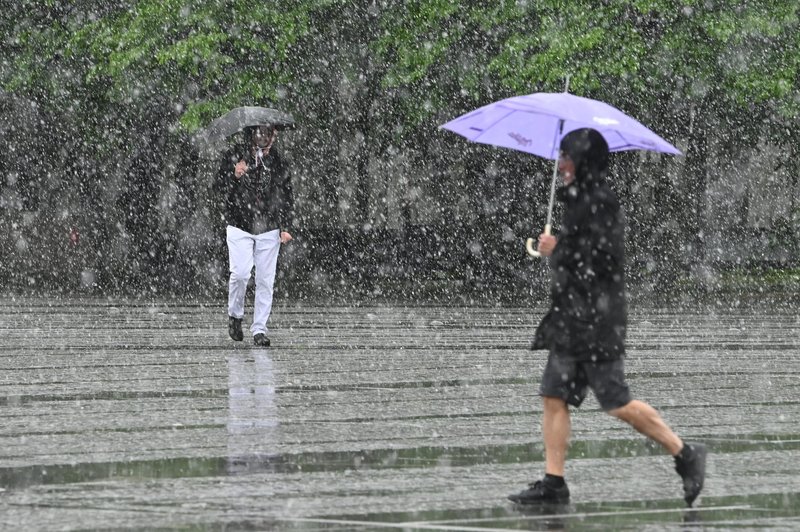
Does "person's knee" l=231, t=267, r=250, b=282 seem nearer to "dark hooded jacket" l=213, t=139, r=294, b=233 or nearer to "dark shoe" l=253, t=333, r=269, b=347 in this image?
"dark hooded jacket" l=213, t=139, r=294, b=233

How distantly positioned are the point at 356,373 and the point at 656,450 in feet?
15.2

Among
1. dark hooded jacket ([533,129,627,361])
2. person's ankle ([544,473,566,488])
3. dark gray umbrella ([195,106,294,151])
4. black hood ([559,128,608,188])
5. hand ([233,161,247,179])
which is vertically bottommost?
person's ankle ([544,473,566,488])

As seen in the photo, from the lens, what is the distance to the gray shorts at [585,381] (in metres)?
7.33

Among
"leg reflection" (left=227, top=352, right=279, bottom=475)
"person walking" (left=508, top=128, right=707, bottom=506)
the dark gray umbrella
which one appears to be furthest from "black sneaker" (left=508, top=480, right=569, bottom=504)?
the dark gray umbrella

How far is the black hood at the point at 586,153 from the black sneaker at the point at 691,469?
1.19 meters

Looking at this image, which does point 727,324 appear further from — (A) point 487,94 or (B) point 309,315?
(A) point 487,94

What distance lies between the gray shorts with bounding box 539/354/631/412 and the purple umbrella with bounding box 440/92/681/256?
0.85m

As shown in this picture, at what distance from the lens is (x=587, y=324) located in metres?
Result: 7.31

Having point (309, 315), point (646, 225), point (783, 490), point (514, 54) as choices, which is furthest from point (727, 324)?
point (783, 490)

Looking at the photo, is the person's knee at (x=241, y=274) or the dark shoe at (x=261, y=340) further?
the dark shoe at (x=261, y=340)

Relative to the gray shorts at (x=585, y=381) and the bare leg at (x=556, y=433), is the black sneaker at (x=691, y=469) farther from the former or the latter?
the bare leg at (x=556, y=433)

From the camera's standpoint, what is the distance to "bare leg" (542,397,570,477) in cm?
741

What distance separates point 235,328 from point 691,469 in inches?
355

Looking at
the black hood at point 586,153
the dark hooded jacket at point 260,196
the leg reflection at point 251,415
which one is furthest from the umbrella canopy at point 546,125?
the dark hooded jacket at point 260,196
